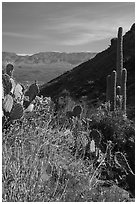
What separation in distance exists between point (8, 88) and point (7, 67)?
2.11 ft

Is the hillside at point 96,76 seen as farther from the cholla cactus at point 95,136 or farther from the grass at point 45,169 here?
the grass at point 45,169

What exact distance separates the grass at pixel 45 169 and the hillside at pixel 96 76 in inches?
570

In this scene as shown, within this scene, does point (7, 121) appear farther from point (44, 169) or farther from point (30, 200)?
point (30, 200)

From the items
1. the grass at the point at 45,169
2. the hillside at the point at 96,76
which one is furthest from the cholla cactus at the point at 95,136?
the hillside at the point at 96,76

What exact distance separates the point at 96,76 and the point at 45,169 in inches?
912

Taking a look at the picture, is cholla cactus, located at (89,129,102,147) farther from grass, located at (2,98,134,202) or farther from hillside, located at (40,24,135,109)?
hillside, located at (40,24,135,109)

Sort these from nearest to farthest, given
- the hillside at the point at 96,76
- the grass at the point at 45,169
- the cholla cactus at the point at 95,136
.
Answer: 1. the grass at the point at 45,169
2. the cholla cactus at the point at 95,136
3. the hillside at the point at 96,76

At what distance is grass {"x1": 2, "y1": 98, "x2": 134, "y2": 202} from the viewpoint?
10.7 feet

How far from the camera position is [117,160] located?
5391 millimetres

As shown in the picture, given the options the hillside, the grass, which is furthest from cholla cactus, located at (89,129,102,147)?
the hillside

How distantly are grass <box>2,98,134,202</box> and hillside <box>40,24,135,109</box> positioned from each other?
14482 millimetres

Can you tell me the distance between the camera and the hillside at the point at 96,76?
74.1 ft

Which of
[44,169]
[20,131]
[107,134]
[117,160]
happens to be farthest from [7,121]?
[107,134]

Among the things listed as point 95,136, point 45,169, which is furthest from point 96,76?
point 45,169
